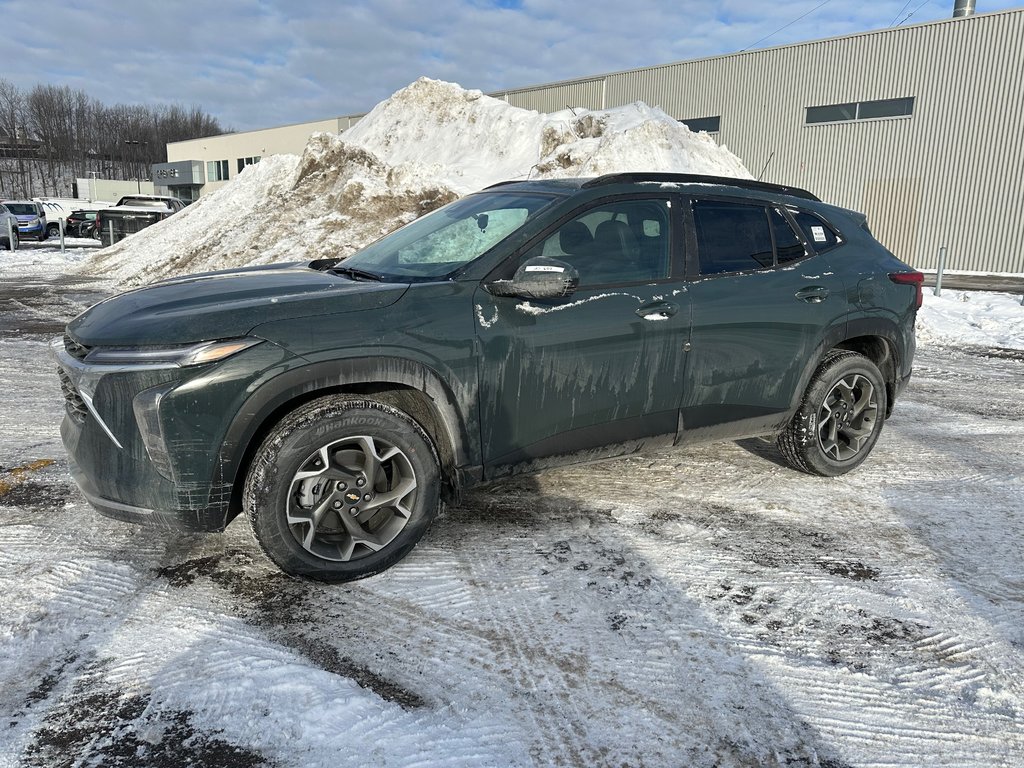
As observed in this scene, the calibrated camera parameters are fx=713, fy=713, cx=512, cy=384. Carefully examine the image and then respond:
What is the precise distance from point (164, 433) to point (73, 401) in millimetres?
651

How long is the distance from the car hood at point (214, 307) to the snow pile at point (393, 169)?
405 inches

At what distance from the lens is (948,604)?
306 centimetres

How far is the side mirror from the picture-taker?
126 inches

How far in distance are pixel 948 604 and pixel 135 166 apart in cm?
10108

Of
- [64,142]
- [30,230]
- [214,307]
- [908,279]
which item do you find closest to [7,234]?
[30,230]

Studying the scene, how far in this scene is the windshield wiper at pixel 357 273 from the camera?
11.7ft

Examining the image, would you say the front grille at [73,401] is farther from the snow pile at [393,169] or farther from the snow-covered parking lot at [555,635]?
the snow pile at [393,169]

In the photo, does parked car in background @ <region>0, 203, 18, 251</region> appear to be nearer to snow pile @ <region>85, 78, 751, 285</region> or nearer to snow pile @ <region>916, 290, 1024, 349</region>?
snow pile @ <region>85, 78, 751, 285</region>

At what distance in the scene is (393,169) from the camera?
1545 centimetres

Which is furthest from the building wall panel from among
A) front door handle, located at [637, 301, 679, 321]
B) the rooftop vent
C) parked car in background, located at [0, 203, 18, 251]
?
parked car in background, located at [0, 203, 18, 251]

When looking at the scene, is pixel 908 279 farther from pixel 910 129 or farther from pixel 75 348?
pixel 910 129

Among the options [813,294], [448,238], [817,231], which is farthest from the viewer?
[817,231]

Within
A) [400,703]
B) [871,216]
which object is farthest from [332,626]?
[871,216]

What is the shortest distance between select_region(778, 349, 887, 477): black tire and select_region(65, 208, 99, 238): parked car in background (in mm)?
33341
